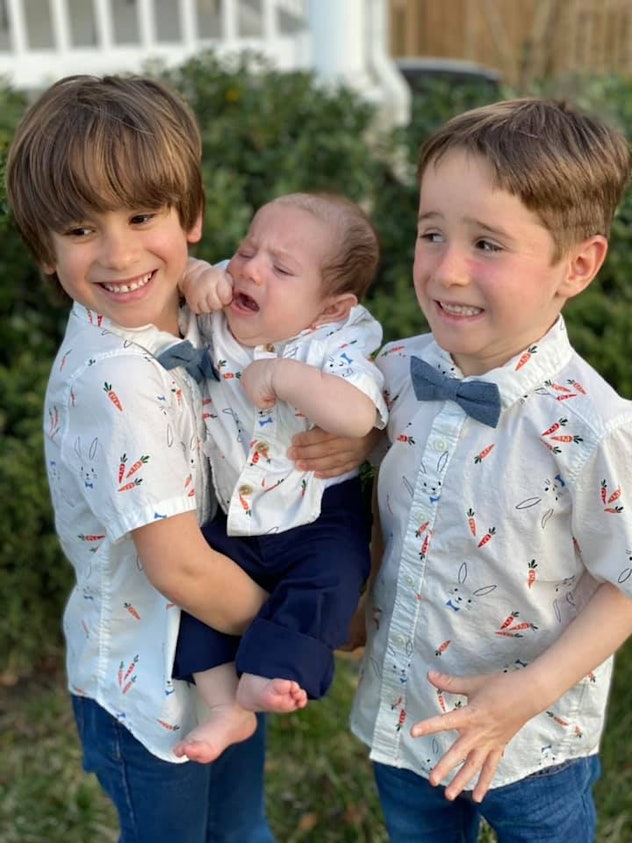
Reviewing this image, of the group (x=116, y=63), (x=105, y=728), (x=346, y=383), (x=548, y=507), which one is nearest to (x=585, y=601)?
(x=548, y=507)

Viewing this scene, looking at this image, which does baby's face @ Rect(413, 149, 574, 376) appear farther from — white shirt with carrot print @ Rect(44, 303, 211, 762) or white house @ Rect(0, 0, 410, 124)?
white house @ Rect(0, 0, 410, 124)

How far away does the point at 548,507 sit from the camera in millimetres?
1752

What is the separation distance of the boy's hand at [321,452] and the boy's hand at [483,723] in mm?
411

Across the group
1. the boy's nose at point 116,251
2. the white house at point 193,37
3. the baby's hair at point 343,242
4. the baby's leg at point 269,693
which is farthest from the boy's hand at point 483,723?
the white house at point 193,37

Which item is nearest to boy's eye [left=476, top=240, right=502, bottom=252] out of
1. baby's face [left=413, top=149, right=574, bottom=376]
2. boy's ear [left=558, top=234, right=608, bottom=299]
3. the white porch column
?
baby's face [left=413, top=149, right=574, bottom=376]

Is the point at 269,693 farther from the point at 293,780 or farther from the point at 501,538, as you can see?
the point at 293,780

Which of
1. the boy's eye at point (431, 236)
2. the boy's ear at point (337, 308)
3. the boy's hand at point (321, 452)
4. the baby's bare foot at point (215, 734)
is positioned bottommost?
the baby's bare foot at point (215, 734)

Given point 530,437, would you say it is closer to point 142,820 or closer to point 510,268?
point 510,268

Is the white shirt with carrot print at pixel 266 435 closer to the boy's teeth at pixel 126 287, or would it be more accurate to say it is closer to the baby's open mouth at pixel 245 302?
the baby's open mouth at pixel 245 302

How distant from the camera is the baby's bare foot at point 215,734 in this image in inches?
74.0

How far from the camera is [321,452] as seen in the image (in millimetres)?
1931

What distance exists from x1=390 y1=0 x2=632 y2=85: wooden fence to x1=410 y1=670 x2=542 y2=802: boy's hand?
1009 centimetres

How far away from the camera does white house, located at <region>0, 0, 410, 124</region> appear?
5527mm

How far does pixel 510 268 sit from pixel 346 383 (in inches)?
14.3
